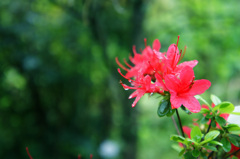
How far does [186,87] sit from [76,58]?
160 cm

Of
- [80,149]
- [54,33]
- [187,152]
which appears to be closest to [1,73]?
[54,33]

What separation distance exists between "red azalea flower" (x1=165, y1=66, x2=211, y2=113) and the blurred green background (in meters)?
1.11

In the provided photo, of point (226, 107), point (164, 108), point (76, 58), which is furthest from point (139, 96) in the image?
point (76, 58)

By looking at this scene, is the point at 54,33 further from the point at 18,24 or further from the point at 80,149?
the point at 80,149

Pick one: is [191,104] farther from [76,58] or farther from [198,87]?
[76,58]

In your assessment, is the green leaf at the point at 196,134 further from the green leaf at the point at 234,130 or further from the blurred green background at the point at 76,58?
the blurred green background at the point at 76,58

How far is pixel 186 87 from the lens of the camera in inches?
17.7

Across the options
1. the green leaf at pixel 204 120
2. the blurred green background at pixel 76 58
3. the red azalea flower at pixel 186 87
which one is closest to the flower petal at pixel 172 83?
the red azalea flower at pixel 186 87

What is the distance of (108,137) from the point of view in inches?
93.1

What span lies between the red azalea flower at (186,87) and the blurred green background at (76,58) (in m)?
1.11

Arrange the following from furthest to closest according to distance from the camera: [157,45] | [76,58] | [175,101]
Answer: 1. [76,58]
2. [157,45]
3. [175,101]

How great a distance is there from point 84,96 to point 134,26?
2.69 feet

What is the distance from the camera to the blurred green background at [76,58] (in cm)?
167

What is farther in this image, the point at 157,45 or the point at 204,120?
the point at 157,45
